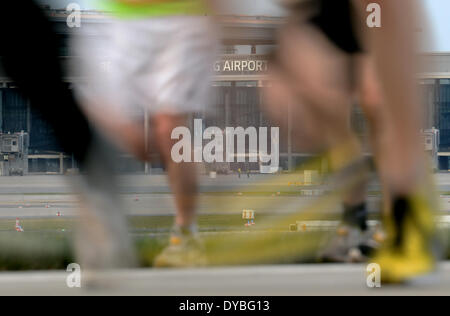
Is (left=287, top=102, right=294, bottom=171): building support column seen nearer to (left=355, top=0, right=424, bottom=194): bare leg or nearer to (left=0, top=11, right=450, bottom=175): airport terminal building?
(left=0, top=11, right=450, bottom=175): airport terminal building

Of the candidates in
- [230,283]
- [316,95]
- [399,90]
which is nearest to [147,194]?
[230,283]

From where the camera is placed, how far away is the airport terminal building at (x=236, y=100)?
80cm

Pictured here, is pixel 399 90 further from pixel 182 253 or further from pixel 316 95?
pixel 182 253

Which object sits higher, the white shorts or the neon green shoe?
the white shorts

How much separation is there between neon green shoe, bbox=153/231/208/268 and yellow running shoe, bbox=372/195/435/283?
0.29 m

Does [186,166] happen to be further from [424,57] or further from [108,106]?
[424,57]

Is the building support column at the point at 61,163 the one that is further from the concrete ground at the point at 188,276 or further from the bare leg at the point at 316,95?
the bare leg at the point at 316,95

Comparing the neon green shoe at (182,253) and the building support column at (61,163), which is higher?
the building support column at (61,163)

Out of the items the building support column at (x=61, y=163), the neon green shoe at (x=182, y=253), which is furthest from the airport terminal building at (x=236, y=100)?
the neon green shoe at (x=182, y=253)

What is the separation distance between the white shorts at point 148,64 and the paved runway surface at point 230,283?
27 centimetres

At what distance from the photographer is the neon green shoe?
0.87 metres

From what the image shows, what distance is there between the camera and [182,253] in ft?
2.89

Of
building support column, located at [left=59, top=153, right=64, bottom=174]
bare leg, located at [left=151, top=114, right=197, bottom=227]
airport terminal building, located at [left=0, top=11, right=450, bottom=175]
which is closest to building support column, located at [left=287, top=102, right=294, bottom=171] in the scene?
airport terminal building, located at [left=0, top=11, right=450, bottom=175]

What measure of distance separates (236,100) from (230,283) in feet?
0.94
